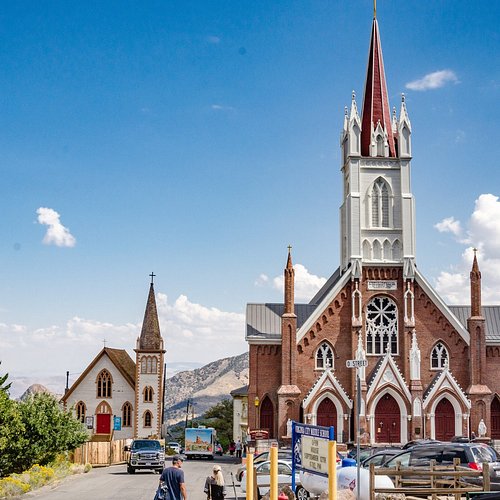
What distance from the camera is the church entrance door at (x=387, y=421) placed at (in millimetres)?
58125

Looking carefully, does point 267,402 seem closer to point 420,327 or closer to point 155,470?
point 420,327

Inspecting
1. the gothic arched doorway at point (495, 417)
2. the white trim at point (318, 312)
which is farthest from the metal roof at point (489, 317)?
the white trim at point (318, 312)

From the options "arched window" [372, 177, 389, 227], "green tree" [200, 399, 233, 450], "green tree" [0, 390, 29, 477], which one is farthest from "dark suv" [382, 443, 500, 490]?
"green tree" [200, 399, 233, 450]

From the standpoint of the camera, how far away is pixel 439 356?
2363 inches

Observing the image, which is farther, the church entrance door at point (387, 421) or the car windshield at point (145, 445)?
the church entrance door at point (387, 421)

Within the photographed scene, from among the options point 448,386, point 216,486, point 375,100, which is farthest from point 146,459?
point 375,100

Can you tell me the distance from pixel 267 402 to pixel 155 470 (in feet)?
57.4

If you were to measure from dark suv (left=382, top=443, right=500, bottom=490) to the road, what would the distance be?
19.6 feet

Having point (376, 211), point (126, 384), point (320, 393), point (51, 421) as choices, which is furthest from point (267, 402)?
point (126, 384)

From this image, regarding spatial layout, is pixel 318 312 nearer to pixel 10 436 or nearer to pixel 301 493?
pixel 10 436

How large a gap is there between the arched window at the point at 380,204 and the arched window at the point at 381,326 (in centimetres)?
571

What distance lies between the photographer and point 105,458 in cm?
5366

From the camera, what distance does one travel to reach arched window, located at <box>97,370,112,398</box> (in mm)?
84750

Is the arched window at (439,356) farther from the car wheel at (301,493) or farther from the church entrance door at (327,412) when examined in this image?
the car wheel at (301,493)
